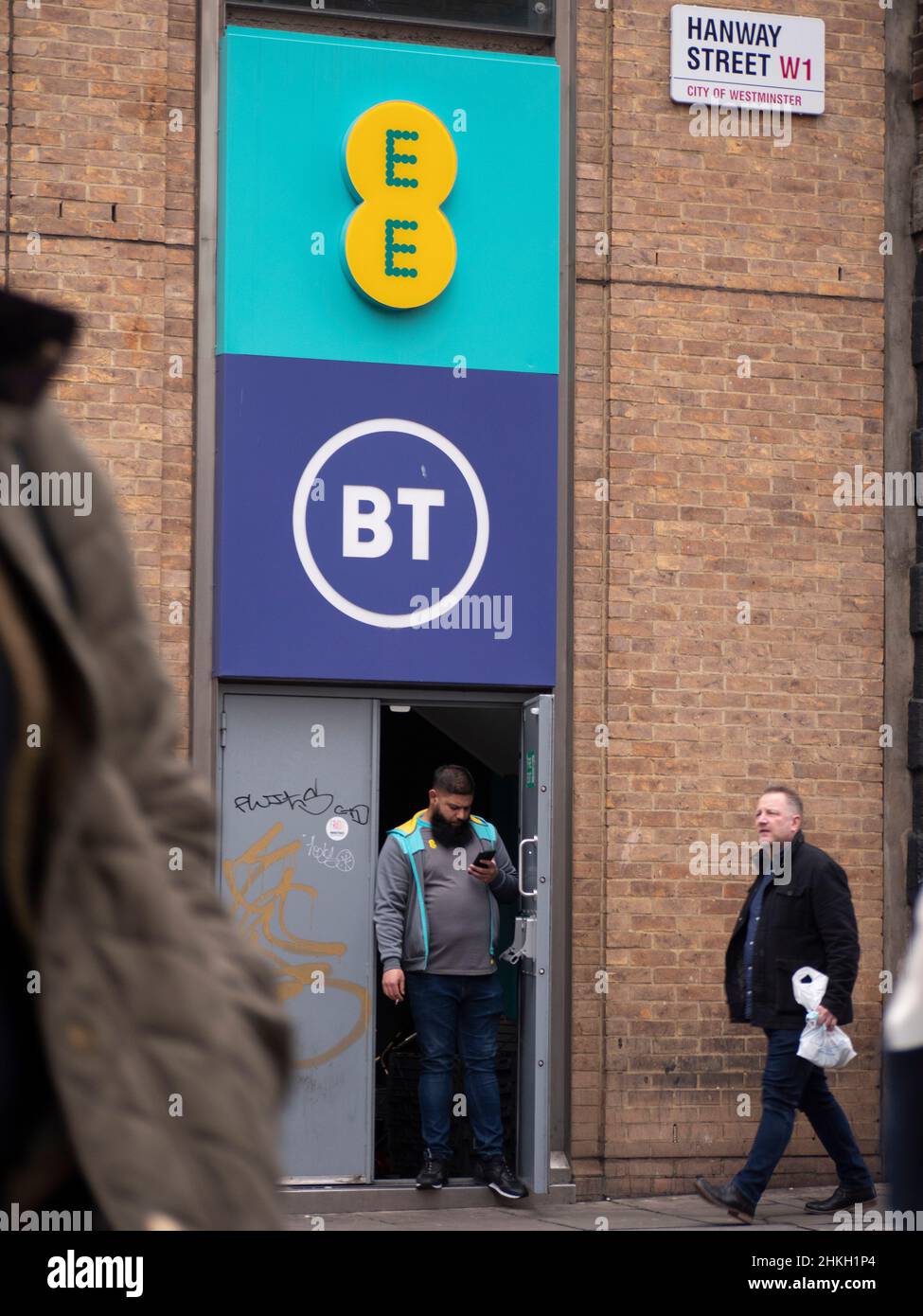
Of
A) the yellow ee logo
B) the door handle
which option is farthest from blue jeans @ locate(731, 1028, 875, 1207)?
the yellow ee logo

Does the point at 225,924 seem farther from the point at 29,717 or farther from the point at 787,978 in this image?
the point at 787,978

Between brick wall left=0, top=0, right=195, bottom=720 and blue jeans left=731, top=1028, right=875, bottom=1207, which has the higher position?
brick wall left=0, top=0, right=195, bottom=720

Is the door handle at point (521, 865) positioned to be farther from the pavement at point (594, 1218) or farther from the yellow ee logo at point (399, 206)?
the yellow ee logo at point (399, 206)

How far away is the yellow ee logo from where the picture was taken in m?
10.2

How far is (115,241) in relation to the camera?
9953 mm

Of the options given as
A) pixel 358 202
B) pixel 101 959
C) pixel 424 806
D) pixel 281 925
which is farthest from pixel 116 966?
pixel 424 806

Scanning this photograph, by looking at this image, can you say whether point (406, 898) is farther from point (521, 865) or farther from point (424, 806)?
point (424, 806)

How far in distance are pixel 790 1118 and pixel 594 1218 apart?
113 centimetres

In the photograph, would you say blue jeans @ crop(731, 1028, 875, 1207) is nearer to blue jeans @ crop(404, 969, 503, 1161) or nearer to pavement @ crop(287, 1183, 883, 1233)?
pavement @ crop(287, 1183, 883, 1233)

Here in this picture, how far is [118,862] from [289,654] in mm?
8485

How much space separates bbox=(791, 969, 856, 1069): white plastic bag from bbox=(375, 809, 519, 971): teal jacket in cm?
166

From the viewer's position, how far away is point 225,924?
1623 mm

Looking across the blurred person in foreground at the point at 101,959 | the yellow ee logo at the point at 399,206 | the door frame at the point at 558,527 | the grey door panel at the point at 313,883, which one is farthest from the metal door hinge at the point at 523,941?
the blurred person in foreground at the point at 101,959
